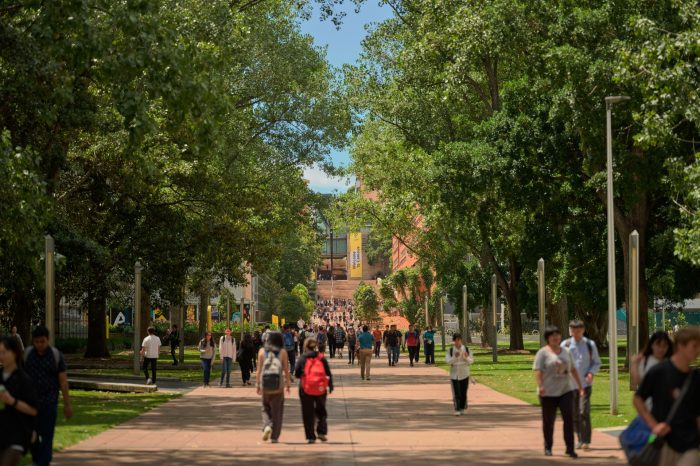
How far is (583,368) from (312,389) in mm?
3695

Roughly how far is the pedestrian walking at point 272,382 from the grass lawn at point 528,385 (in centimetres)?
528

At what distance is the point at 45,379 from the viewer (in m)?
12.4

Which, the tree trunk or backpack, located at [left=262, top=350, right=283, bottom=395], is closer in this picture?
backpack, located at [left=262, top=350, right=283, bottom=395]

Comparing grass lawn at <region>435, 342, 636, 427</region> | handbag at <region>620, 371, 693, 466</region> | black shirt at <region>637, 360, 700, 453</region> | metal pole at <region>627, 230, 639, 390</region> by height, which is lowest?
grass lawn at <region>435, 342, 636, 427</region>

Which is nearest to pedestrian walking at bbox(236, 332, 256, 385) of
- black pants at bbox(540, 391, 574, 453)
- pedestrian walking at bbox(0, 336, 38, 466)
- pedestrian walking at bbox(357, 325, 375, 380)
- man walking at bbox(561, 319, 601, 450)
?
pedestrian walking at bbox(357, 325, 375, 380)

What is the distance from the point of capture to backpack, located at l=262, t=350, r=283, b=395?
1702 cm

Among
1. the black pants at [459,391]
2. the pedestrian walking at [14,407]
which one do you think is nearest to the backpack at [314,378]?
the black pants at [459,391]

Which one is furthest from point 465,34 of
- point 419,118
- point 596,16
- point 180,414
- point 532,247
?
point 180,414

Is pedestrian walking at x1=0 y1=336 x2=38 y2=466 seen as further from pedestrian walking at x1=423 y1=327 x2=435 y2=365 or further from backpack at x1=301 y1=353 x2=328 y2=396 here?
pedestrian walking at x1=423 y1=327 x2=435 y2=365

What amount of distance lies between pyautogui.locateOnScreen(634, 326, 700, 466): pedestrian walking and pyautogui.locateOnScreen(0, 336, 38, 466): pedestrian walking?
464 cm

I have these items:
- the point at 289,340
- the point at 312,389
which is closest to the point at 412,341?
the point at 289,340

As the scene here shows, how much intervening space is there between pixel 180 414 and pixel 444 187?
60.3 ft

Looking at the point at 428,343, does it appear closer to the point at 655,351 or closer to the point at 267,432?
the point at 267,432

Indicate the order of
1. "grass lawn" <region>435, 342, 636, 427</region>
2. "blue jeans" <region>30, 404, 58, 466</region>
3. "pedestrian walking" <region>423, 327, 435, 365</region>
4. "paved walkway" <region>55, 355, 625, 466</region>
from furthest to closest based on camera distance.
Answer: "pedestrian walking" <region>423, 327, 435, 365</region>
"grass lawn" <region>435, 342, 636, 427</region>
"paved walkway" <region>55, 355, 625, 466</region>
"blue jeans" <region>30, 404, 58, 466</region>
